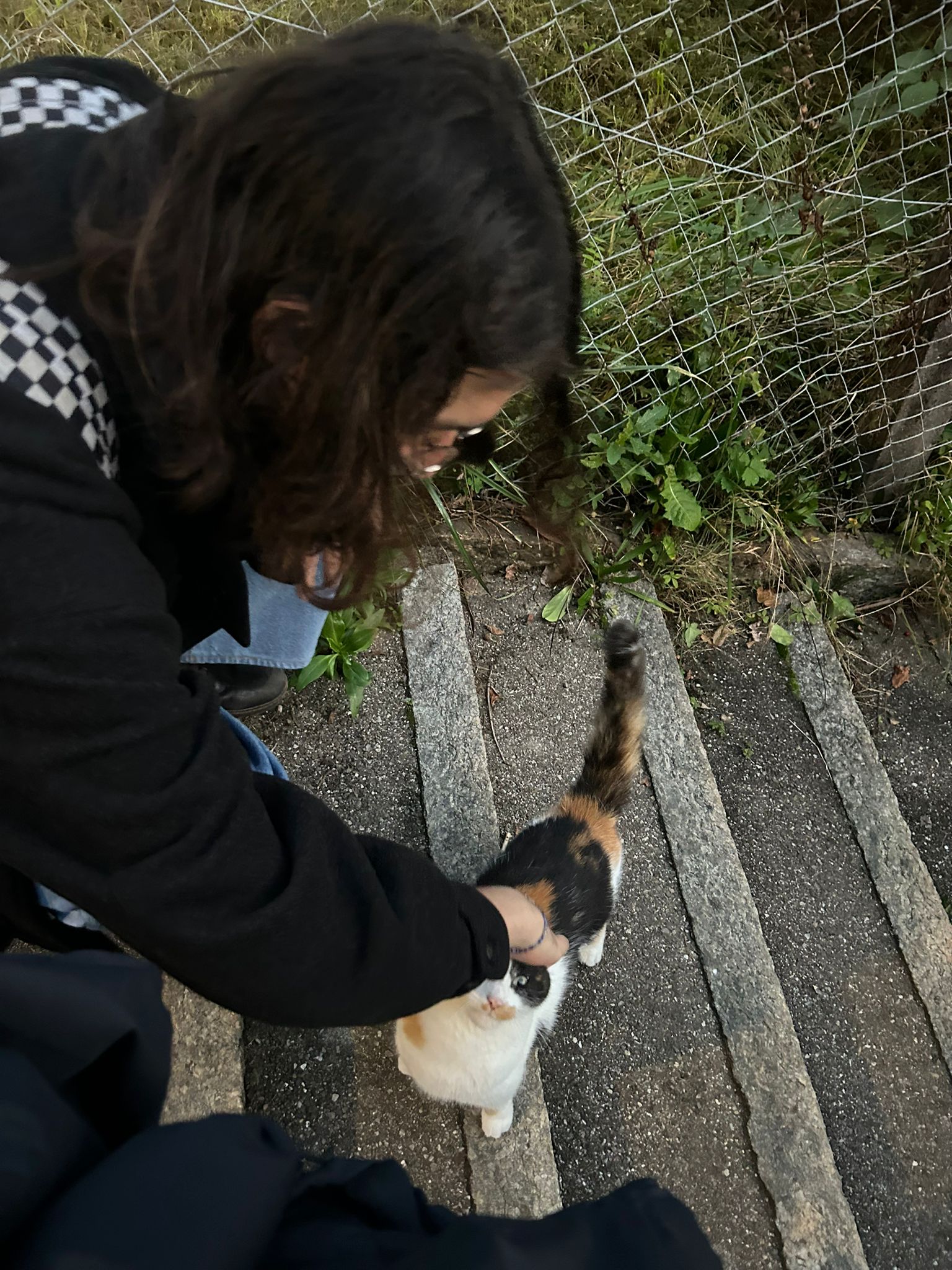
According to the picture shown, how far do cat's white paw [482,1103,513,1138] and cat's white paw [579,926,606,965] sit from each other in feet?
1.45

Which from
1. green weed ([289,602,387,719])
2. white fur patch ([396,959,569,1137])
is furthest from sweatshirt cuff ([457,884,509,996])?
green weed ([289,602,387,719])

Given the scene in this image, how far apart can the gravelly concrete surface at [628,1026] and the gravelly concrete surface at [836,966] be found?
11.2 inches

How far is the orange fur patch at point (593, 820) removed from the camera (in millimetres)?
1972

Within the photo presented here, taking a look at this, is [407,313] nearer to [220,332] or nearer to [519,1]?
[220,332]

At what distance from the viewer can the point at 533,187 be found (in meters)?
0.87

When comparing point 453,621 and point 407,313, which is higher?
point 407,313

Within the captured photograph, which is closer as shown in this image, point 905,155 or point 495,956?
point 495,956

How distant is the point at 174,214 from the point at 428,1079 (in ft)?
5.23

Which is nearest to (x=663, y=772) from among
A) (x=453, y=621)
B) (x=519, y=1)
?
(x=453, y=621)

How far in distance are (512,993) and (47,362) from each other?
1406mm

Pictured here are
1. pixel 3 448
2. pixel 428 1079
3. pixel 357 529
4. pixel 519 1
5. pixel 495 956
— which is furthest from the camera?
pixel 519 1

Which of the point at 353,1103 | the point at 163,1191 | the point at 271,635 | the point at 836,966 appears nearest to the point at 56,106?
the point at 271,635

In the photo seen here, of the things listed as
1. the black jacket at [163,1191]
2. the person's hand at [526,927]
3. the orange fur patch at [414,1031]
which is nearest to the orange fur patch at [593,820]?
the person's hand at [526,927]

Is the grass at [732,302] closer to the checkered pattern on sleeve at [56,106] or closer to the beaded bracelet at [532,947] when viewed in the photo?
the beaded bracelet at [532,947]
